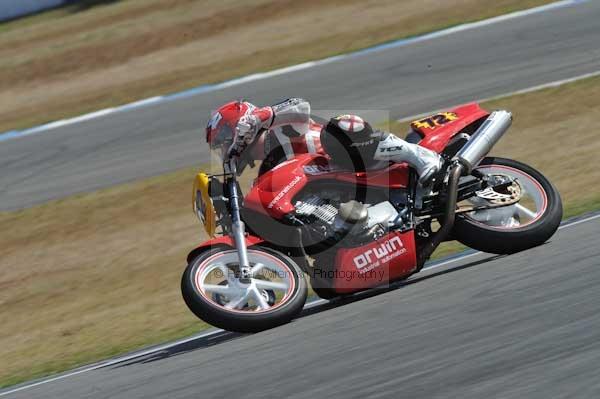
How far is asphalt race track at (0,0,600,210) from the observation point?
1193 cm

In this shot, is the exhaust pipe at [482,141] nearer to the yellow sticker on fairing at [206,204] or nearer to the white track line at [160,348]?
the white track line at [160,348]

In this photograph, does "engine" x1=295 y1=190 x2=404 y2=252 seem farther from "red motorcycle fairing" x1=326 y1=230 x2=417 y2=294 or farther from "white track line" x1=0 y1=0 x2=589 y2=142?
"white track line" x1=0 y1=0 x2=589 y2=142

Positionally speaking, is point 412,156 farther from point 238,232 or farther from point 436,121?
point 238,232

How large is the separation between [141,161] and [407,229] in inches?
250

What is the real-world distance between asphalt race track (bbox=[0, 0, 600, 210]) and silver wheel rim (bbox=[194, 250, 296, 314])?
19.1ft

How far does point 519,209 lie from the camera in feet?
21.7

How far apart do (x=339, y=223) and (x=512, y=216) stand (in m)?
1.26

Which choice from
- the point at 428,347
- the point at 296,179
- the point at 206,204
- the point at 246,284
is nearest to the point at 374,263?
the point at 296,179

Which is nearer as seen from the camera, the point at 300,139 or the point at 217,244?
the point at 217,244

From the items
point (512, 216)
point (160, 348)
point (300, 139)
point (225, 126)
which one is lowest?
point (160, 348)

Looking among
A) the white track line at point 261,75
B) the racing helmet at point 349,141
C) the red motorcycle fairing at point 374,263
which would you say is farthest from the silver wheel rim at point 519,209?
the white track line at point 261,75

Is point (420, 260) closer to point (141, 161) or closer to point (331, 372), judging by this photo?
point (331, 372)

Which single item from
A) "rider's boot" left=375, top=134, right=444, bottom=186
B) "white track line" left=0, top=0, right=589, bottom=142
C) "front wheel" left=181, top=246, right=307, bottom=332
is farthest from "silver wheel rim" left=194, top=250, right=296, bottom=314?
"white track line" left=0, top=0, right=589, bottom=142

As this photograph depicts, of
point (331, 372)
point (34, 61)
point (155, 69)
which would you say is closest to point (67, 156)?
point (155, 69)
